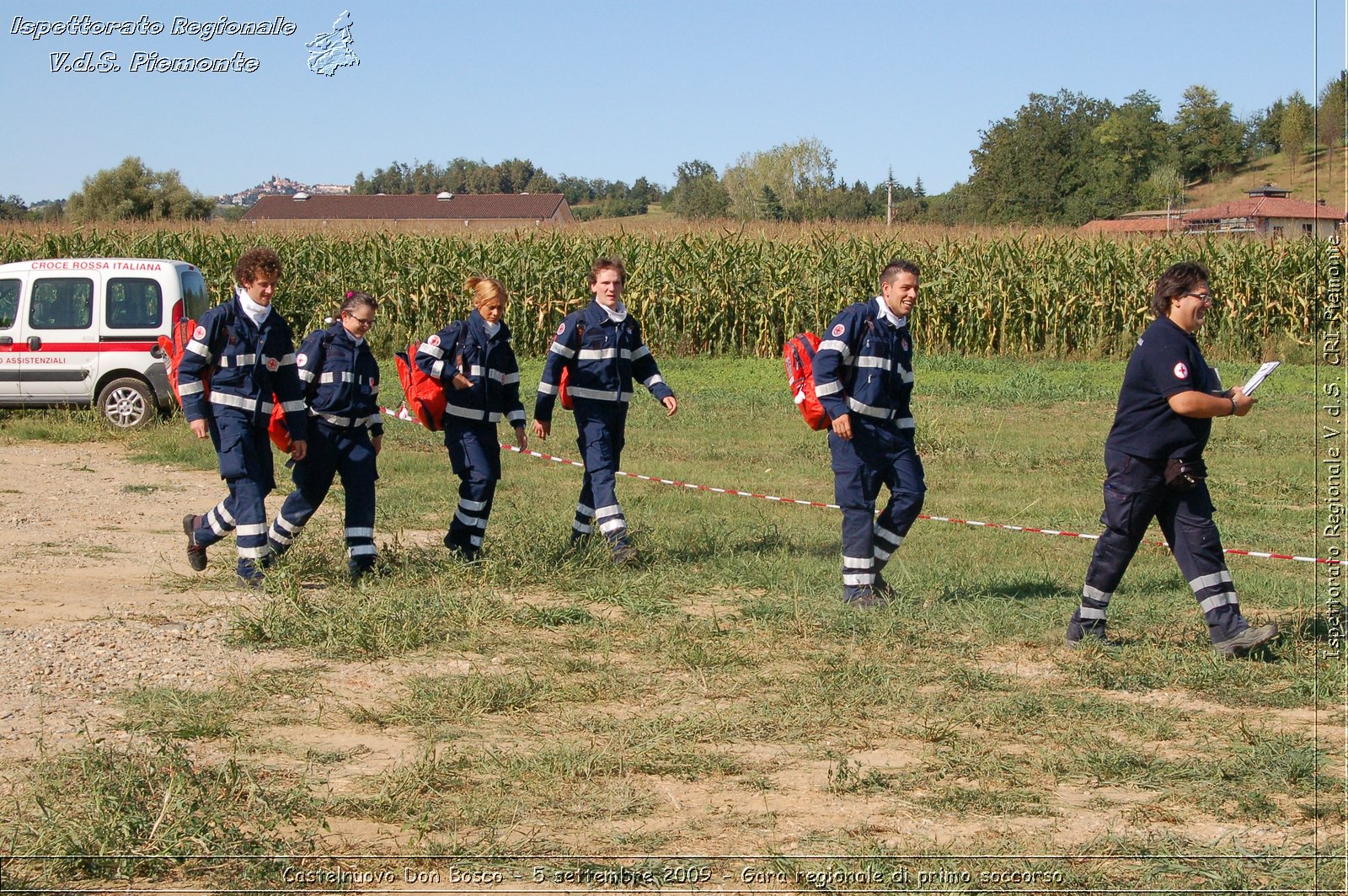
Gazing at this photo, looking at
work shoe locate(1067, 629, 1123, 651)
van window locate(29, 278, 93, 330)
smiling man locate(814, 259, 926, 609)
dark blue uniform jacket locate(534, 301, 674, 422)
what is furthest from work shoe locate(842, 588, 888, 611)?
van window locate(29, 278, 93, 330)

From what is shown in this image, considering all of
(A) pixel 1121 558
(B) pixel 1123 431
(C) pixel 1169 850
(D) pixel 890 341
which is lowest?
(C) pixel 1169 850

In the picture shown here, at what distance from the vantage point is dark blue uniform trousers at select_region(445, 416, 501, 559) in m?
8.23

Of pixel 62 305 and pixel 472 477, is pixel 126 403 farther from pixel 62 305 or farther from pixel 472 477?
pixel 472 477

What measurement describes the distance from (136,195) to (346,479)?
4572 cm

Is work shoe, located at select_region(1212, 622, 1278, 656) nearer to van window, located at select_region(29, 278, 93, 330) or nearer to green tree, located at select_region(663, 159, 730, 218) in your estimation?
van window, located at select_region(29, 278, 93, 330)

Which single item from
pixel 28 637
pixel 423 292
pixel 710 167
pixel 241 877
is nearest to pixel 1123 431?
pixel 241 877

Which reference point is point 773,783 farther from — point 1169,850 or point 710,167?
point 710,167

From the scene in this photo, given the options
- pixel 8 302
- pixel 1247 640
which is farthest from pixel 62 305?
pixel 1247 640

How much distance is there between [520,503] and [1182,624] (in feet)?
18.6

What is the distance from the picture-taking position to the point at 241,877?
3840 millimetres

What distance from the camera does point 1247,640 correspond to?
245 inches

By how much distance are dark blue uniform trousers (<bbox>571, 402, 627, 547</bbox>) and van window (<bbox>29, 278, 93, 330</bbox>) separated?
29.8 feet

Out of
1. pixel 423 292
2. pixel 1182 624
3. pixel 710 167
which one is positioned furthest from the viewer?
pixel 710 167

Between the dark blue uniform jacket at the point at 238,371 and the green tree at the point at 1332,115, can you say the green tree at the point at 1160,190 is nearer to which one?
the green tree at the point at 1332,115
